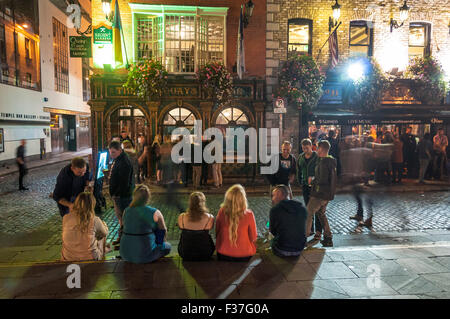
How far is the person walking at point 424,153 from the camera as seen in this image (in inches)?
501

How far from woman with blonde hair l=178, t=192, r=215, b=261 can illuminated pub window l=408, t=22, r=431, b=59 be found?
15351 mm

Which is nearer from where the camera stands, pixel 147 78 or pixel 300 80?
pixel 147 78

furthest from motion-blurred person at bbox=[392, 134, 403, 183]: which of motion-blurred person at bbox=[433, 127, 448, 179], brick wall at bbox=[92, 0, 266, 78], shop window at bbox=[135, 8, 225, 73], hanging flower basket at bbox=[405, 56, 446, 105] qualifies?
shop window at bbox=[135, 8, 225, 73]

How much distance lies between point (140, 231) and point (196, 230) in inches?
31.3

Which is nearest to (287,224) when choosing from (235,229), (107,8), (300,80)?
(235,229)

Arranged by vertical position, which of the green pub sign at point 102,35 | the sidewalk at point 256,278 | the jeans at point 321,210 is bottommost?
the sidewalk at point 256,278

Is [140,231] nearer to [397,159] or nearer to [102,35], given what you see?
[102,35]

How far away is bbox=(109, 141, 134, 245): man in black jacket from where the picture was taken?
623 centimetres

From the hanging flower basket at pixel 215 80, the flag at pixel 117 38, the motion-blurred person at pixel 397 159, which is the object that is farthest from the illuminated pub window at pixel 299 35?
the flag at pixel 117 38

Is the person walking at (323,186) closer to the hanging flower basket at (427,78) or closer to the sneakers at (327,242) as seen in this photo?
the sneakers at (327,242)

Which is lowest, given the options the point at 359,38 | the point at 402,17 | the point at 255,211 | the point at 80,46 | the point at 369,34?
the point at 255,211

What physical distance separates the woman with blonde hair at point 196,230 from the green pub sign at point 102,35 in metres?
10.6

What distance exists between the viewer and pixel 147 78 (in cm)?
1273

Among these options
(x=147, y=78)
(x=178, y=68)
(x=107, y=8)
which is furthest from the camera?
(x=178, y=68)
